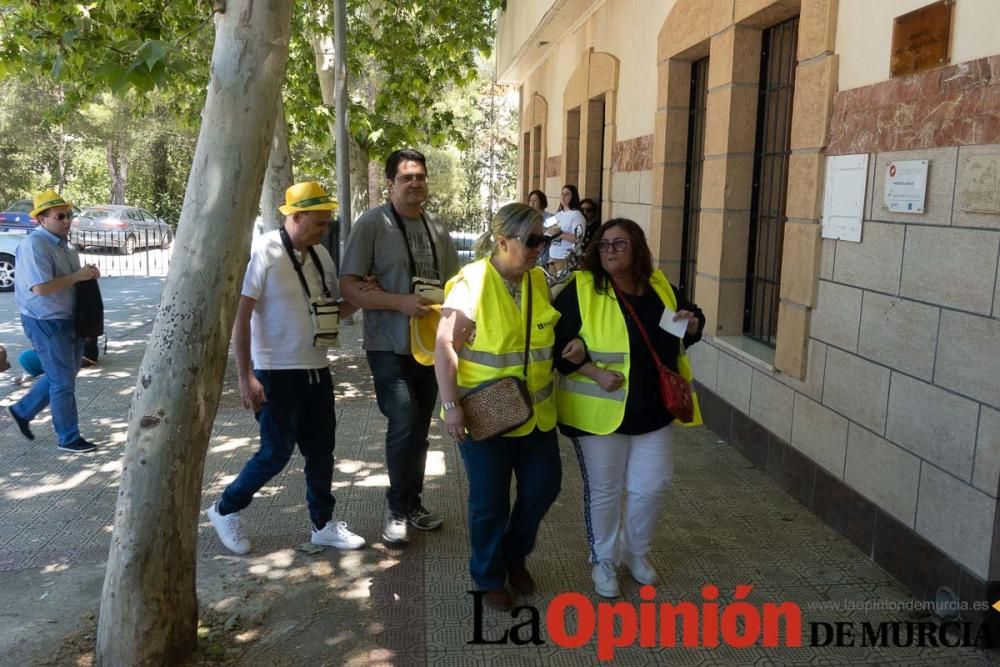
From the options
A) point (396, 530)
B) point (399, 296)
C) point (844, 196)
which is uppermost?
point (844, 196)

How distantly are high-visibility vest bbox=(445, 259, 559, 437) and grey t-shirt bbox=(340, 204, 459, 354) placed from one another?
687 mm

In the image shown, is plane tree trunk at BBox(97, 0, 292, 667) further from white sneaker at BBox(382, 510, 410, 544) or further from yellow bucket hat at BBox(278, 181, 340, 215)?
white sneaker at BBox(382, 510, 410, 544)

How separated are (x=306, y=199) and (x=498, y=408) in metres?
1.47

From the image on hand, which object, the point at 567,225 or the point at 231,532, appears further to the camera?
the point at 567,225

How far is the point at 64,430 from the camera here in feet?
20.2

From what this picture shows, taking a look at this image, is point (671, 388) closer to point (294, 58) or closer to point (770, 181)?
point (770, 181)

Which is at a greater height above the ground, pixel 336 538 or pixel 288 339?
pixel 288 339

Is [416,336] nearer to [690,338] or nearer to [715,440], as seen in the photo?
[690,338]

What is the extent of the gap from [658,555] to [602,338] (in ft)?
4.46

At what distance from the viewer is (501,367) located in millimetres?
3533

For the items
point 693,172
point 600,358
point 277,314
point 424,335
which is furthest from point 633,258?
point 693,172

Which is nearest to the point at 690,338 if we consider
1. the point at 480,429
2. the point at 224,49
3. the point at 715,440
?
the point at 480,429

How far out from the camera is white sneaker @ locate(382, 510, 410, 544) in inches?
175

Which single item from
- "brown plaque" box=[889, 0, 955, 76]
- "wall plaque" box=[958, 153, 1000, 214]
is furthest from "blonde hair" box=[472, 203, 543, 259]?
"brown plaque" box=[889, 0, 955, 76]
